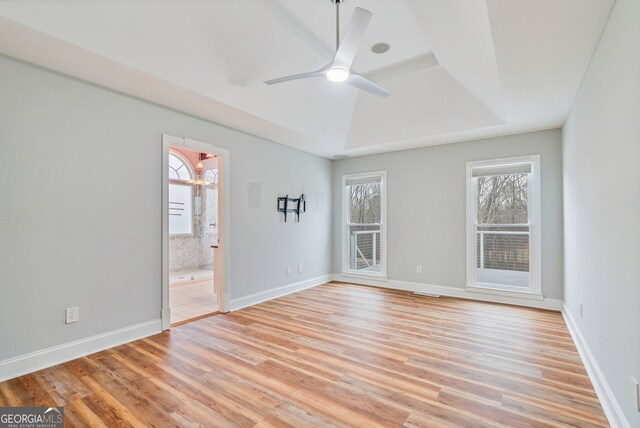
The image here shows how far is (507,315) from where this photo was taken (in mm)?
4086

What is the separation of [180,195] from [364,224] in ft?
15.4

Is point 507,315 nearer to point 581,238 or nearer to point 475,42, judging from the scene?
point 581,238

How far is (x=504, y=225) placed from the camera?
15.5ft

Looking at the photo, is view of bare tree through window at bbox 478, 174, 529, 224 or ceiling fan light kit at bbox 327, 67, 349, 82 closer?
ceiling fan light kit at bbox 327, 67, 349, 82

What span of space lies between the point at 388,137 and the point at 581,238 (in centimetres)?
282

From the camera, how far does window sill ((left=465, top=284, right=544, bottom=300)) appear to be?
4.45 m

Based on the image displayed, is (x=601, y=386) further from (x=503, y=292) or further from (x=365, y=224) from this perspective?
(x=365, y=224)

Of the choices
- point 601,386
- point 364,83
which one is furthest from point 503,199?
point 364,83

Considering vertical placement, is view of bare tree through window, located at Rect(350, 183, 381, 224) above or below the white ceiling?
below

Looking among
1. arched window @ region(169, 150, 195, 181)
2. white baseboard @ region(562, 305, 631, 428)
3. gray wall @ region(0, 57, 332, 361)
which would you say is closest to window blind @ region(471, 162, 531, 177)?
white baseboard @ region(562, 305, 631, 428)

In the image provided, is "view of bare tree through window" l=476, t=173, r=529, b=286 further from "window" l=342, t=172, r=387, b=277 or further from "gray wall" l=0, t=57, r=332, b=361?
"gray wall" l=0, t=57, r=332, b=361

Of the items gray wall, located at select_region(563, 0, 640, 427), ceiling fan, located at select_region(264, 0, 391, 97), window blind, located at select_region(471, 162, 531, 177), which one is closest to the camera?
gray wall, located at select_region(563, 0, 640, 427)

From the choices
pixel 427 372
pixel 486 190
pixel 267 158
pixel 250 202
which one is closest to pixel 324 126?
pixel 267 158

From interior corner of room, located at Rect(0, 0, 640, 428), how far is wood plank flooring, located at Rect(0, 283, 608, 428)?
2 centimetres
